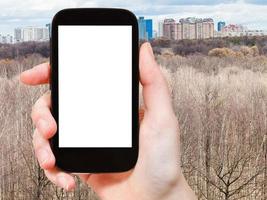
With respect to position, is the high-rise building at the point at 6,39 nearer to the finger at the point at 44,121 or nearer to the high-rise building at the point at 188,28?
the high-rise building at the point at 188,28

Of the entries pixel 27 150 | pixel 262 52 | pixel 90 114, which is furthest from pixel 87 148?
pixel 262 52

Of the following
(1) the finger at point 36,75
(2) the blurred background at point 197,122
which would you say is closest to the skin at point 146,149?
(1) the finger at point 36,75

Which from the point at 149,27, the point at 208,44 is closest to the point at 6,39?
the point at 149,27

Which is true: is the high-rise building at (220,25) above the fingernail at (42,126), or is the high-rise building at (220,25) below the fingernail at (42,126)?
above

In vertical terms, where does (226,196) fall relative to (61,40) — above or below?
below

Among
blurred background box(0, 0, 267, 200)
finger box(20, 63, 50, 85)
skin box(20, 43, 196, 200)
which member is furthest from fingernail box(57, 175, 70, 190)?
blurred background box(0, 0, 267, 200)

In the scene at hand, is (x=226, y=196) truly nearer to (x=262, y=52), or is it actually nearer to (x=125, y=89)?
(x=262, y=52)
